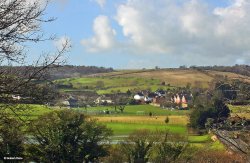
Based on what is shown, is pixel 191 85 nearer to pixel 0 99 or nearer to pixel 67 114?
pixel 67 114

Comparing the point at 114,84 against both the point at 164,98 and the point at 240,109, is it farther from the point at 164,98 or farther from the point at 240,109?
the point at 240,109

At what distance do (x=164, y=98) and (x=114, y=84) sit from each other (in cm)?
3275

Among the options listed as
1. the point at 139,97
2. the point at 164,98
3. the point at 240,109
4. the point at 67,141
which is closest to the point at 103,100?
the point at 139,97

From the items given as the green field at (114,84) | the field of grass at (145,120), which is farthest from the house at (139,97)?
the field of grass at (145,120)

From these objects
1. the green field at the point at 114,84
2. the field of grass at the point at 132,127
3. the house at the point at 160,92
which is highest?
the green field at the point at 114,84

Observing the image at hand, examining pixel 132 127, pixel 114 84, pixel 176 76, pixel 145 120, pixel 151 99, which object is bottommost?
pixel 132 127

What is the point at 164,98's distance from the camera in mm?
137000

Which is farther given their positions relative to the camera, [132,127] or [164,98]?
[164,98]

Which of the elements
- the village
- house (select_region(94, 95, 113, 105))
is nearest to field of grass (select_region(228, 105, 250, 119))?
the village

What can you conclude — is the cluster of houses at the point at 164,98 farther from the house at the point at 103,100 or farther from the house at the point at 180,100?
the house at the point at 103,100

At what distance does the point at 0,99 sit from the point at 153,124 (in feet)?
246

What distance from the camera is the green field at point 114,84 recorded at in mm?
155875

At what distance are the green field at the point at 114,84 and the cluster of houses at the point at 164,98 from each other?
817 cm

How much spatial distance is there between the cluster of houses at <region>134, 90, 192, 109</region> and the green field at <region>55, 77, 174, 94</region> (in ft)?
26.8
